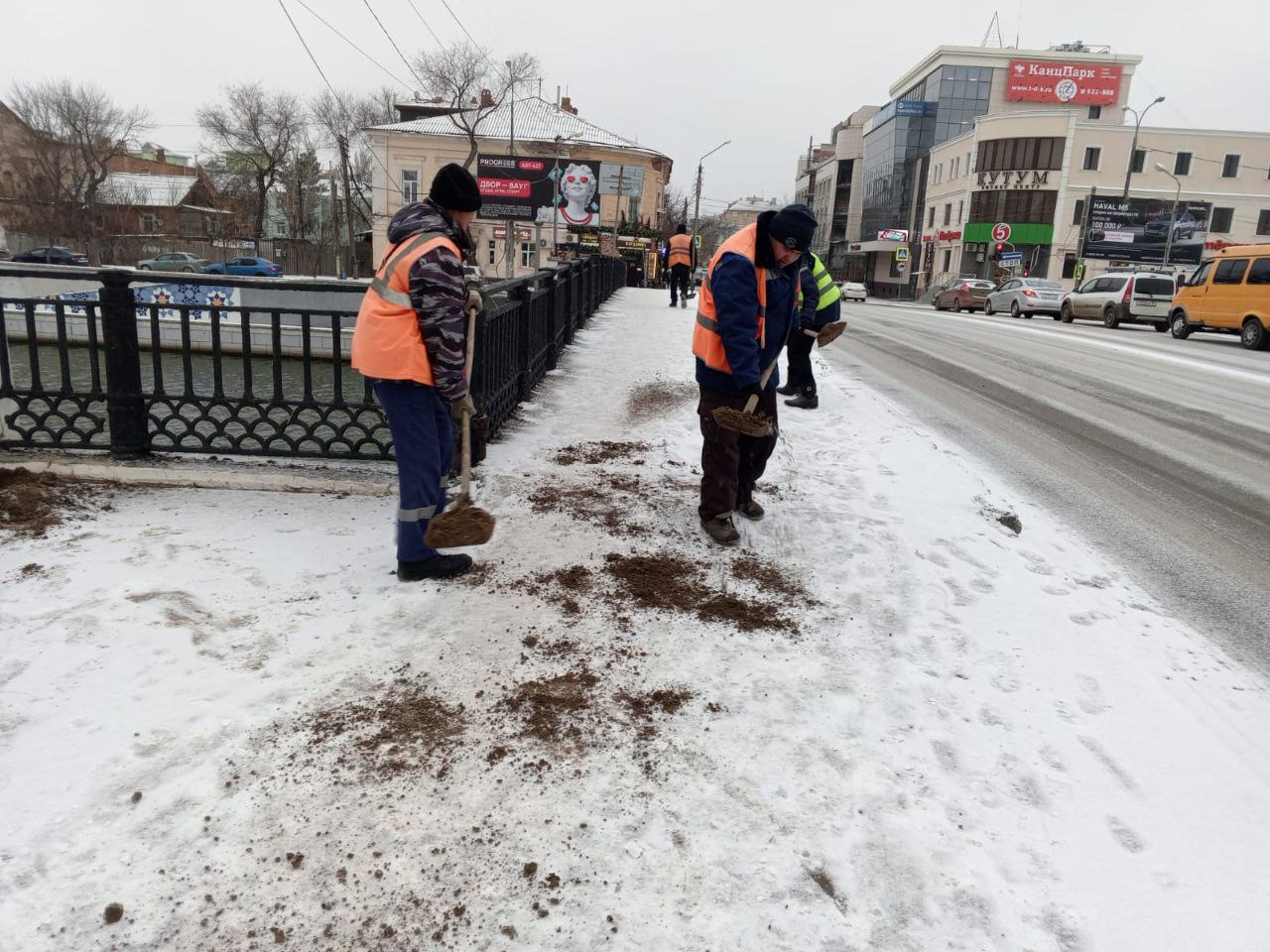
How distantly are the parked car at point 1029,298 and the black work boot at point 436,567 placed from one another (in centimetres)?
2817

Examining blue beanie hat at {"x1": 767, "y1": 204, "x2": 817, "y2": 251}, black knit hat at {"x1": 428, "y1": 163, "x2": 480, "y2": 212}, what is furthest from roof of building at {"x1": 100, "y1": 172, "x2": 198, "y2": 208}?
blue beanie hat at {"x1": 767, "y1": 204, "x2": 817, "y2": 251}

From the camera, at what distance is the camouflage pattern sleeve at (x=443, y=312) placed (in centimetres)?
345

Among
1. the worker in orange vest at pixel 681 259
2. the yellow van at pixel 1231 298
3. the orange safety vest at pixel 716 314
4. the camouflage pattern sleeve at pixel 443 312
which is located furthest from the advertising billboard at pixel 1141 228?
the camouflage pattern sleeve at pixel 443 312

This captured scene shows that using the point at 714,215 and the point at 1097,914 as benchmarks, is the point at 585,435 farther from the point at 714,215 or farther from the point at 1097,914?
the point at 714,215

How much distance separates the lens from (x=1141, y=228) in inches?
1859

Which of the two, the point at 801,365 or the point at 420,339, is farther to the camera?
the point at 801,365

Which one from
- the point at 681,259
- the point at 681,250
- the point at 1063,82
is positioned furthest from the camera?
the point at 1063,82

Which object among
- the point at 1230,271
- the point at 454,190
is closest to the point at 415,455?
the point at 454,190

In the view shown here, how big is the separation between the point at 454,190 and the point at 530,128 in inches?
2166

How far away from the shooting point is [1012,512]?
17.2 feet

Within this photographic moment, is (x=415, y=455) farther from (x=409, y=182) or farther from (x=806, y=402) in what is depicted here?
(x=409, y=182)

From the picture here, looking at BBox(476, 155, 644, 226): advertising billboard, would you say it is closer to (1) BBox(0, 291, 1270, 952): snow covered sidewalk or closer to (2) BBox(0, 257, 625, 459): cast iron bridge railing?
(2) BBox(0, 257, 625, 459): cast iron bridge railing

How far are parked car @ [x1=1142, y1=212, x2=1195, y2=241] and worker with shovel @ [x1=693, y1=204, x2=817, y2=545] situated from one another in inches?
2074

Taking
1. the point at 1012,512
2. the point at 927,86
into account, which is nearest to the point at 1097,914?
the point at 1012,512
